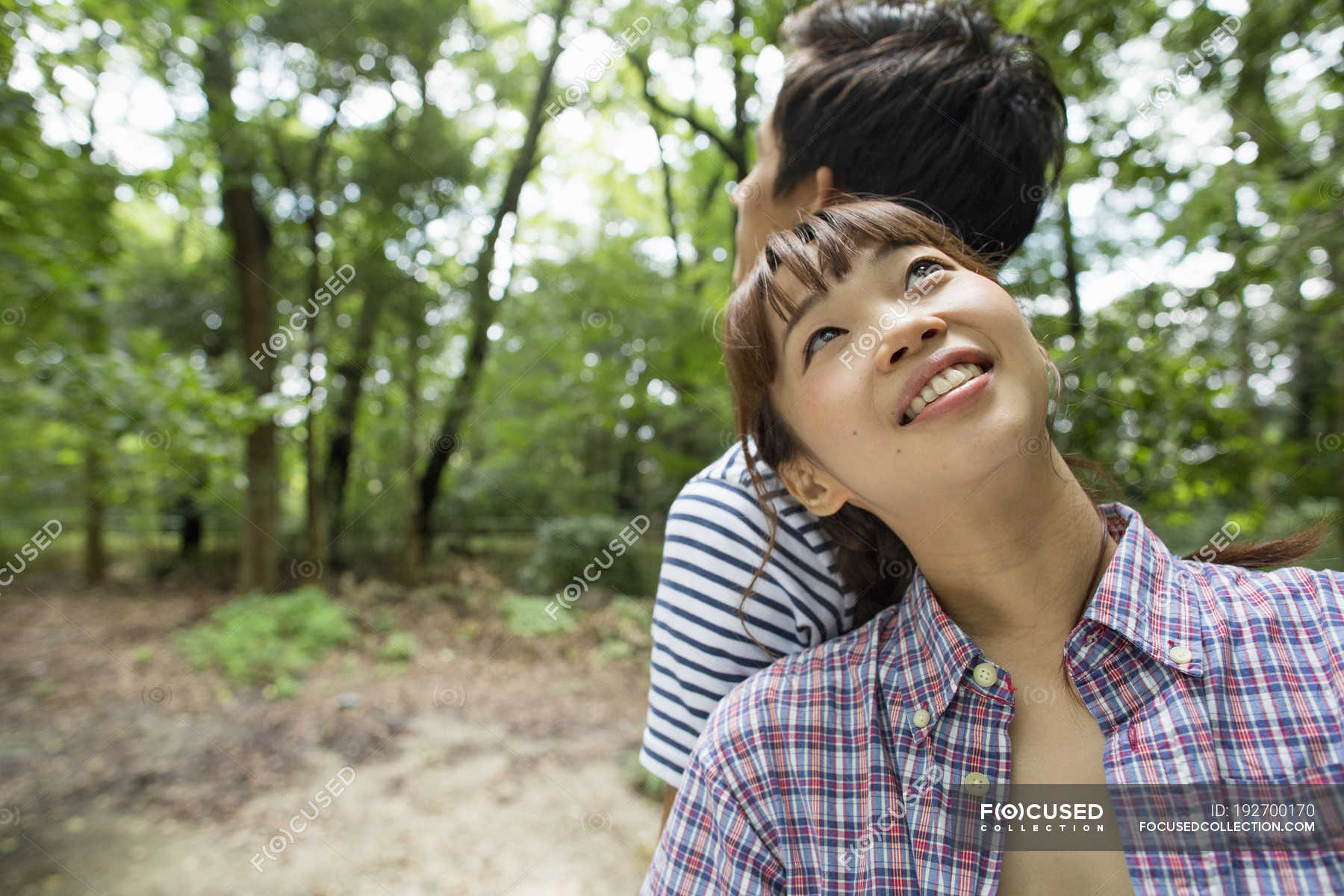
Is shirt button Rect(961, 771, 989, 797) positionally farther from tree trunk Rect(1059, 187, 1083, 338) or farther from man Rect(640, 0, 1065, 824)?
tree trunk Rect(1059, 187, 1083, 338)

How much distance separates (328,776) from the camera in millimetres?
5055

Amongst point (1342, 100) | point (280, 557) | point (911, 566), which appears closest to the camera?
point (911, 566)

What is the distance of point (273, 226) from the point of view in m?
8.66

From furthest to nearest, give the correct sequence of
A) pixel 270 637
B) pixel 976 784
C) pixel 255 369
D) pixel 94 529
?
pixel 94 529, pixel 255 369, pixel 270 637, pixel 976 784

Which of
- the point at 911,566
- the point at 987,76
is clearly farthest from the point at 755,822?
the point at 987,76

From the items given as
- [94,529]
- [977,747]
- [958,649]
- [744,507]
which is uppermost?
[94,529]

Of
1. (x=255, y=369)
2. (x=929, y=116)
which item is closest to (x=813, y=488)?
(x=929, y=116)

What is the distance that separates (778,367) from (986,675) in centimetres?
54

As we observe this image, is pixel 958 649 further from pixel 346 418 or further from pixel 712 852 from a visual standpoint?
pixel 346 418

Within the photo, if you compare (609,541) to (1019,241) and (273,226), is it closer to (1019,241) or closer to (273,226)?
(273,226)

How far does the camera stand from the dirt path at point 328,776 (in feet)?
13.3

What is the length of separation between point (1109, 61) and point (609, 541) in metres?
6.54

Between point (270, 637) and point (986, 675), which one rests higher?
point (270, 637)

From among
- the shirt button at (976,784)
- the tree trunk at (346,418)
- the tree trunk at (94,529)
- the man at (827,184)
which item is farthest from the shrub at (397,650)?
the shirt button at (976,784)
